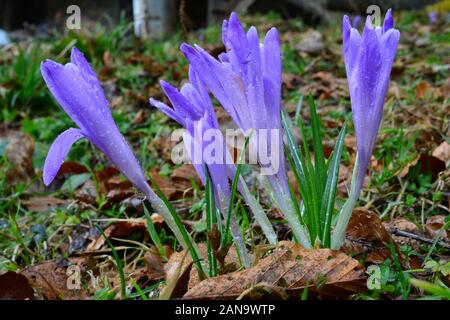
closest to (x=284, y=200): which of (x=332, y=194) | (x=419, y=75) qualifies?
(x=332, y=194)

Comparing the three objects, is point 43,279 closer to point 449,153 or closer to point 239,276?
point 239,276

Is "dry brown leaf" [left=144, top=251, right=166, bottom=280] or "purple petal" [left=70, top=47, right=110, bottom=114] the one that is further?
"dry brown leaf" [left=144, top=251, right=166, bottom=280]

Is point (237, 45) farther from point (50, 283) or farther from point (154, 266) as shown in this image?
point (50, 283)

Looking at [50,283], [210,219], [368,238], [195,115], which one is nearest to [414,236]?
[368,238]

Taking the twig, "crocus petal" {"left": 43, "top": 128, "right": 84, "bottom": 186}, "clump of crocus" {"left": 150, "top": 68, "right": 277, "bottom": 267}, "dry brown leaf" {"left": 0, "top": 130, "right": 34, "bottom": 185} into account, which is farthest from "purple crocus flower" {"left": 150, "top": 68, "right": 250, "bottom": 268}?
"dry brown leaf" {"left": 0, "top": 130, "right": 34, "bottom": 185}

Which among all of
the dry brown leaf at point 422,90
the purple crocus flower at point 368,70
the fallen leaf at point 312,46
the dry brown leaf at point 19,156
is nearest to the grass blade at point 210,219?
the purple crocus flower at point 368,70

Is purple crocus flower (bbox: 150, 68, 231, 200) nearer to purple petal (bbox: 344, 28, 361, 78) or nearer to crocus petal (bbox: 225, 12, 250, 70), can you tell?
crocus petal (bbox: 225, 12, 250, 70)

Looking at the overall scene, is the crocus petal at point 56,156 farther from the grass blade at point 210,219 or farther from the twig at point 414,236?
the twig at point 414,236
